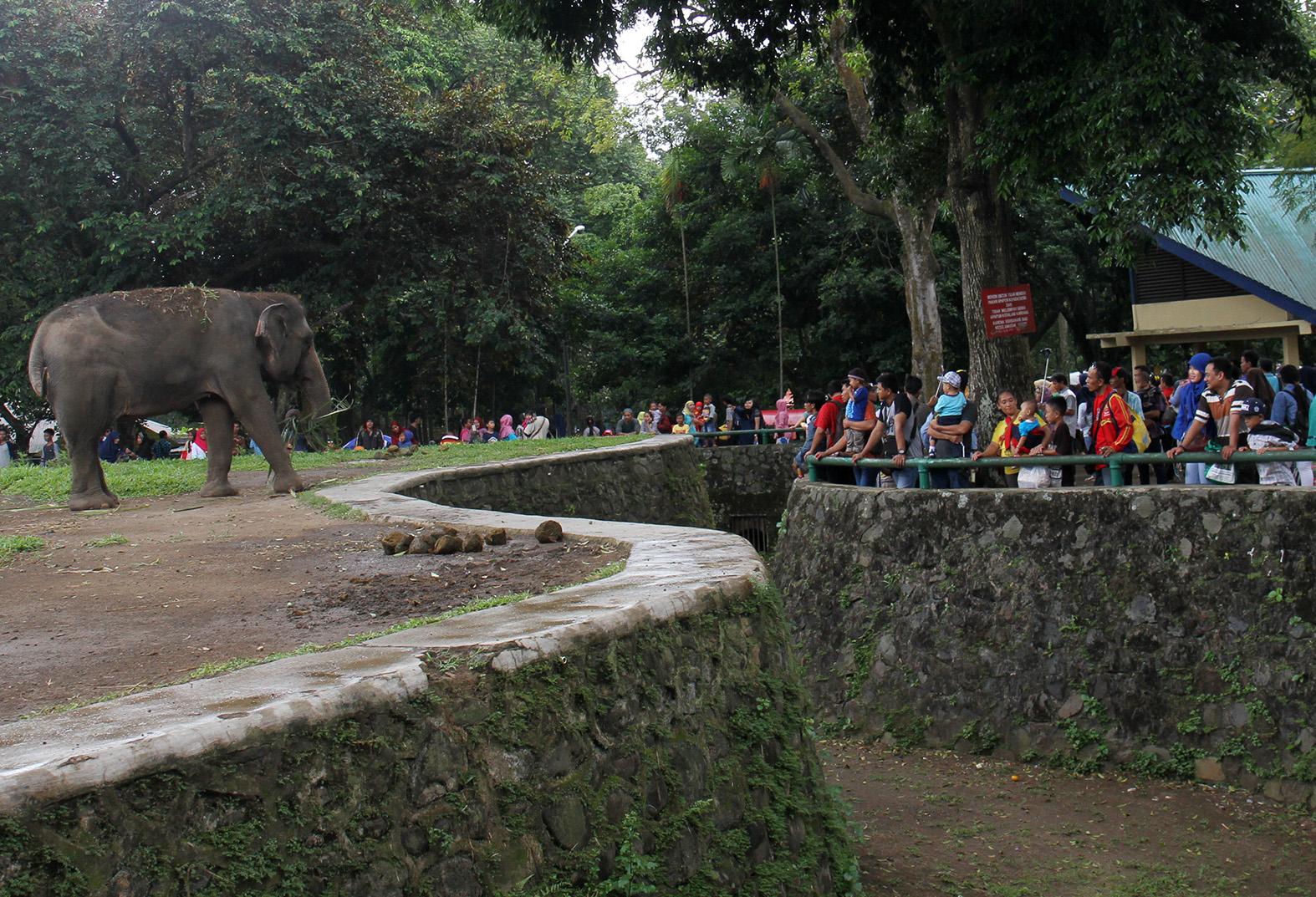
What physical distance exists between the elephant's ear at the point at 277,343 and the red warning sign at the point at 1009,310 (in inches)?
271

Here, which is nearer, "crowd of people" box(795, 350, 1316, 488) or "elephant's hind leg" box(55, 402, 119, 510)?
"crowd of people" box(795, 350, 1316, 488)

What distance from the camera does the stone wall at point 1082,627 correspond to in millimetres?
7582

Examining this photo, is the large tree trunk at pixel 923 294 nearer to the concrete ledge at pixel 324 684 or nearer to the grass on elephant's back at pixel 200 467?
the grass on elephant's back at pixel 200 467

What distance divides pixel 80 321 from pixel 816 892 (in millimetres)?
8911

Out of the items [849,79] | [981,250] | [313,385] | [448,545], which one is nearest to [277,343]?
[313,385]

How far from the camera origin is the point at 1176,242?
18.5m

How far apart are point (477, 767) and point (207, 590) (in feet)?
9.49

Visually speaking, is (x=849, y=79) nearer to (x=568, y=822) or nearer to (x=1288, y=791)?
(x=1288, y=791)

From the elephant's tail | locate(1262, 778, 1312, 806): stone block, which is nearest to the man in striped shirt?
locate(1262, 778, 1312, 806): stone block

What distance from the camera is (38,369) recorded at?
1080cm

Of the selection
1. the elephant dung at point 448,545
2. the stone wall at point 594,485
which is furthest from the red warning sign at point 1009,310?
the elephant dung at point 448,545

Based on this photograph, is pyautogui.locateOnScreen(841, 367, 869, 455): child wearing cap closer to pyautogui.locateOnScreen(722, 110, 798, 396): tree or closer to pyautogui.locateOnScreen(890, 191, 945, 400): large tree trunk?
pyautogui.locateOnScreen(890, 191, 945, 400): large tree trunk

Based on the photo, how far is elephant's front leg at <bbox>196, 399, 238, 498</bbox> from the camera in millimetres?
10992

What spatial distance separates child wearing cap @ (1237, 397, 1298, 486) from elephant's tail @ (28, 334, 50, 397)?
33.0 ft
